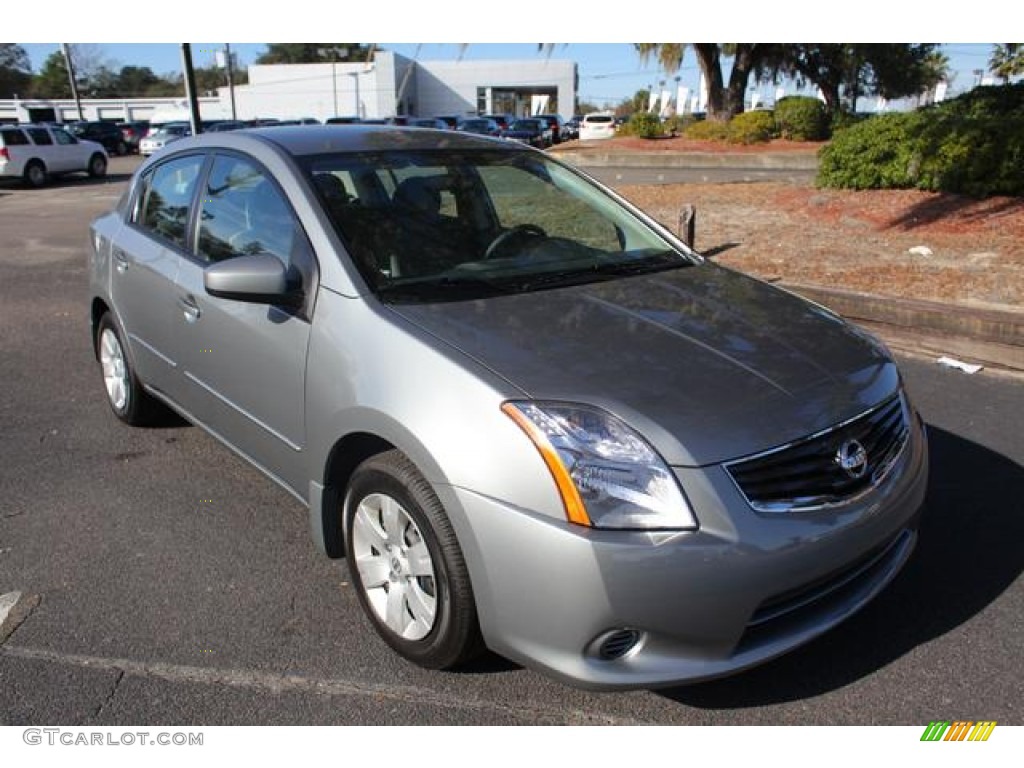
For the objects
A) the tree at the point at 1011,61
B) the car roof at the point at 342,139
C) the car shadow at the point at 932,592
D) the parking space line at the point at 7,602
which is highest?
the tree at the point at 1011,61

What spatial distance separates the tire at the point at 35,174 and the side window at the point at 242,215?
24.0m

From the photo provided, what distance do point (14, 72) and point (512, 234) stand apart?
315 feet

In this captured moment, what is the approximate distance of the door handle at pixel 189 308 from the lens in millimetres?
3590

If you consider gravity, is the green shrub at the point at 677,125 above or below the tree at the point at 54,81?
below

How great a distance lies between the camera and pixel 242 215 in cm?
350

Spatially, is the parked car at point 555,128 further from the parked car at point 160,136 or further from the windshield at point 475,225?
the windshield at point 475,225

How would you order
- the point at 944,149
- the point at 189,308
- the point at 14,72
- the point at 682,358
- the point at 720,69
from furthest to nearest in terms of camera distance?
the point at 14,72, the point at 720,69, the point at 944,149, the point at 189,308, the point at 682,358

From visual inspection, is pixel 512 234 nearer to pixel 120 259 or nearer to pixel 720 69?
pixel 120 259

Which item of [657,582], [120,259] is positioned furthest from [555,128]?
[657,582]

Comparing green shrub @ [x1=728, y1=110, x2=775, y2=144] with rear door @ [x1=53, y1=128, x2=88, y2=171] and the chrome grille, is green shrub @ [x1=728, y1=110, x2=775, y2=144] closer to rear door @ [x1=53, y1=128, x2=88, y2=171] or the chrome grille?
rear door @ [x1=53, y1=128, x2=88, y2=171]

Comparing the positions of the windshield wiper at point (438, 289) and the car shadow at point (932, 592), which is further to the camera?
the windshield wiper at point (438, 289)

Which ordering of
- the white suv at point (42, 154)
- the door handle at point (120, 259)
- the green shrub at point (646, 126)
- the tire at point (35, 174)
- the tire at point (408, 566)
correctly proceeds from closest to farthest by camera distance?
the tire at point (408, 566)
the door handle at point (120, 259)
the white suv at point (42, 154)
the tire at point (35, 174)
the green shrub at point (646, 126)

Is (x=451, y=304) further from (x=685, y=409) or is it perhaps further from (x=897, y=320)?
(x=897, y=320)

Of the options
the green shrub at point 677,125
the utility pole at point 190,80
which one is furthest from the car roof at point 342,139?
the green shrub at point 677,125
